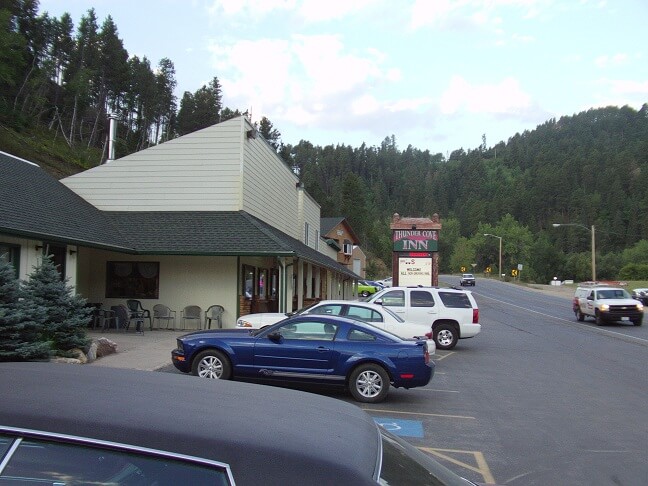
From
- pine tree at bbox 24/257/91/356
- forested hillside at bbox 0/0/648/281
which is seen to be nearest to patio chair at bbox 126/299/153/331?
pine tree at bbox 24/257/91/356

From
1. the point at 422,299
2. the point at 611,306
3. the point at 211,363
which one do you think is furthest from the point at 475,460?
the point at 611,306

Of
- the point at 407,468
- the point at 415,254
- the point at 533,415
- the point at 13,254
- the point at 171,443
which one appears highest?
the point at 415,254

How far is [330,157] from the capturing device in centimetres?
18250

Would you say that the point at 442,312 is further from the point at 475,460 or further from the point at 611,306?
the point at 611,306

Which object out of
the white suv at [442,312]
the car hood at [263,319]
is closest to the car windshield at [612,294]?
the white suv at [442,312]

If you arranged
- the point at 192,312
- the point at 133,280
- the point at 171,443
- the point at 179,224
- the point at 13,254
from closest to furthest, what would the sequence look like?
A: 1. the point at 171,443
2. the point at 13,254
3. the point at 192,312
4. the point at 133,280
5. the point at 179,224

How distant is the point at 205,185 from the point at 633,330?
19.9 metres

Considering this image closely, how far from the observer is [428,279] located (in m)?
32.3

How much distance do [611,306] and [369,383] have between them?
24.0 meters

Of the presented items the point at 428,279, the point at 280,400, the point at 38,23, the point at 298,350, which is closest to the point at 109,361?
the point at 298,350

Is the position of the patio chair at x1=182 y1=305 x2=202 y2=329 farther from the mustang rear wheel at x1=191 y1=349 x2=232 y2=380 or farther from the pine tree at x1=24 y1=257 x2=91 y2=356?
the mustang rear wheel at x1=191 y1=349 x2=232 y2=380

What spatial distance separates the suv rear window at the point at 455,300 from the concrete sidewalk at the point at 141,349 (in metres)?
8.05

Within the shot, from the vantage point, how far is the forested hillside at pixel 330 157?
219ft

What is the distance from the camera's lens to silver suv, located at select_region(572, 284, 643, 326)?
101 ft
